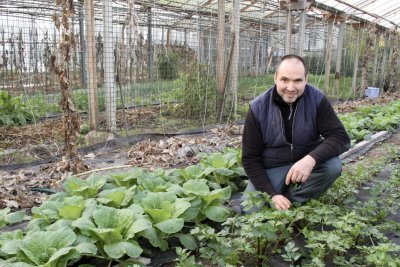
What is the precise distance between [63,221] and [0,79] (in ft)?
31.9

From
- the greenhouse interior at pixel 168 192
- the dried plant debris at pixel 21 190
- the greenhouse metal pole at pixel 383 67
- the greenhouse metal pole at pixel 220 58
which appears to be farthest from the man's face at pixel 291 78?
the greenhouse metal pole at pixel 383 67

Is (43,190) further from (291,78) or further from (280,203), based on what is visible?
(291,78)

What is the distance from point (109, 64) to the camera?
5.65m

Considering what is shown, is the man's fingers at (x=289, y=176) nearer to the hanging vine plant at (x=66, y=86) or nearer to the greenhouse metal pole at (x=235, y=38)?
the hanging vine plant at (x=66, y=86)

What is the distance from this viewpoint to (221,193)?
245 centimetres

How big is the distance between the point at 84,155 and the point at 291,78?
2.93 metres

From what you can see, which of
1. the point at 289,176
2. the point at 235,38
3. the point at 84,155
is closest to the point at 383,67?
the point at 235,38

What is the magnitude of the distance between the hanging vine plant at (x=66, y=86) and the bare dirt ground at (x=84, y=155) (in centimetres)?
15

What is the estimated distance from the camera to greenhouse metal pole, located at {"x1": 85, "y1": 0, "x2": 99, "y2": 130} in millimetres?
5277

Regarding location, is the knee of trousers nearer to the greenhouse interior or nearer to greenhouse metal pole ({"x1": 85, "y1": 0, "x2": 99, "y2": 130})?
the greenhouse interior

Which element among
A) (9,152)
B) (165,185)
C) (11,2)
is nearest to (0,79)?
(11,2)

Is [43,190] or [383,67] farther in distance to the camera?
→ [383,67]

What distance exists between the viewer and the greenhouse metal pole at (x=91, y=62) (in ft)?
17.3

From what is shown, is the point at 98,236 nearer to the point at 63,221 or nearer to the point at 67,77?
the point at 63,221
